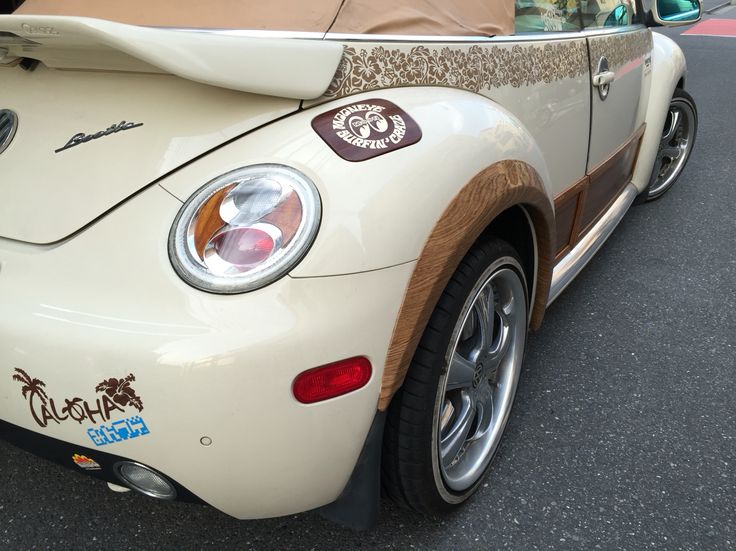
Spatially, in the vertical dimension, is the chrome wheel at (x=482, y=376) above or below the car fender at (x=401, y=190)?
below

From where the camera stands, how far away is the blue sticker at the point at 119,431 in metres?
1.20

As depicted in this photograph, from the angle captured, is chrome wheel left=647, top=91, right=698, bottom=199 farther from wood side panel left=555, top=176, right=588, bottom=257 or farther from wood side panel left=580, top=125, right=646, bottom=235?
wood side panel left=555, top=176, right=588, bottom=257

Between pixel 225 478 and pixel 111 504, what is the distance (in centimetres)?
78

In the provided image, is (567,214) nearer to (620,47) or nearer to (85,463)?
(620,47)

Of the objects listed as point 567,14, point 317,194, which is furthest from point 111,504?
point 567,14

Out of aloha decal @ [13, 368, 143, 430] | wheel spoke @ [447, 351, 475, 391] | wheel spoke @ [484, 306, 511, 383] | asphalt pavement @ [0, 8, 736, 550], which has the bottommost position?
asphalt pavement @ [0, 8, 736, 550]

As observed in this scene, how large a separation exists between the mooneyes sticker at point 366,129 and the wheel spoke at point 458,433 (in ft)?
2.59

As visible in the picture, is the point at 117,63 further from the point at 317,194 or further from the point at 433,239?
the point at 433,239

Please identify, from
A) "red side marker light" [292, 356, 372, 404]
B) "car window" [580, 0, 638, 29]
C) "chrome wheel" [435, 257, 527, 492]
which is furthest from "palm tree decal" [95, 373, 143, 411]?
"car window" [580, 0, 638, 29]

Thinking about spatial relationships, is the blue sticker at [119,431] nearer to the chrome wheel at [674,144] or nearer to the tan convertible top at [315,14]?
the tan convertible top at [315,14]

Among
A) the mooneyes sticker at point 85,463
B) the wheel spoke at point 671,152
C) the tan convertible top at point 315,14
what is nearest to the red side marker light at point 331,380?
the mooneyes sticker at point 85,463

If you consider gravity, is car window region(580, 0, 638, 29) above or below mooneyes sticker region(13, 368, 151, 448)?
above

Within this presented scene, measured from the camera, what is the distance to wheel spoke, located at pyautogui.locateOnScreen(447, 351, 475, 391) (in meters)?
1.68

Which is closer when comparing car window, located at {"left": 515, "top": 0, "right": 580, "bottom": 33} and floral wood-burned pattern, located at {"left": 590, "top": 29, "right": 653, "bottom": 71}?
car window, located at {"left": 515, "top": 0, "right": 580, "bottom": 33}
